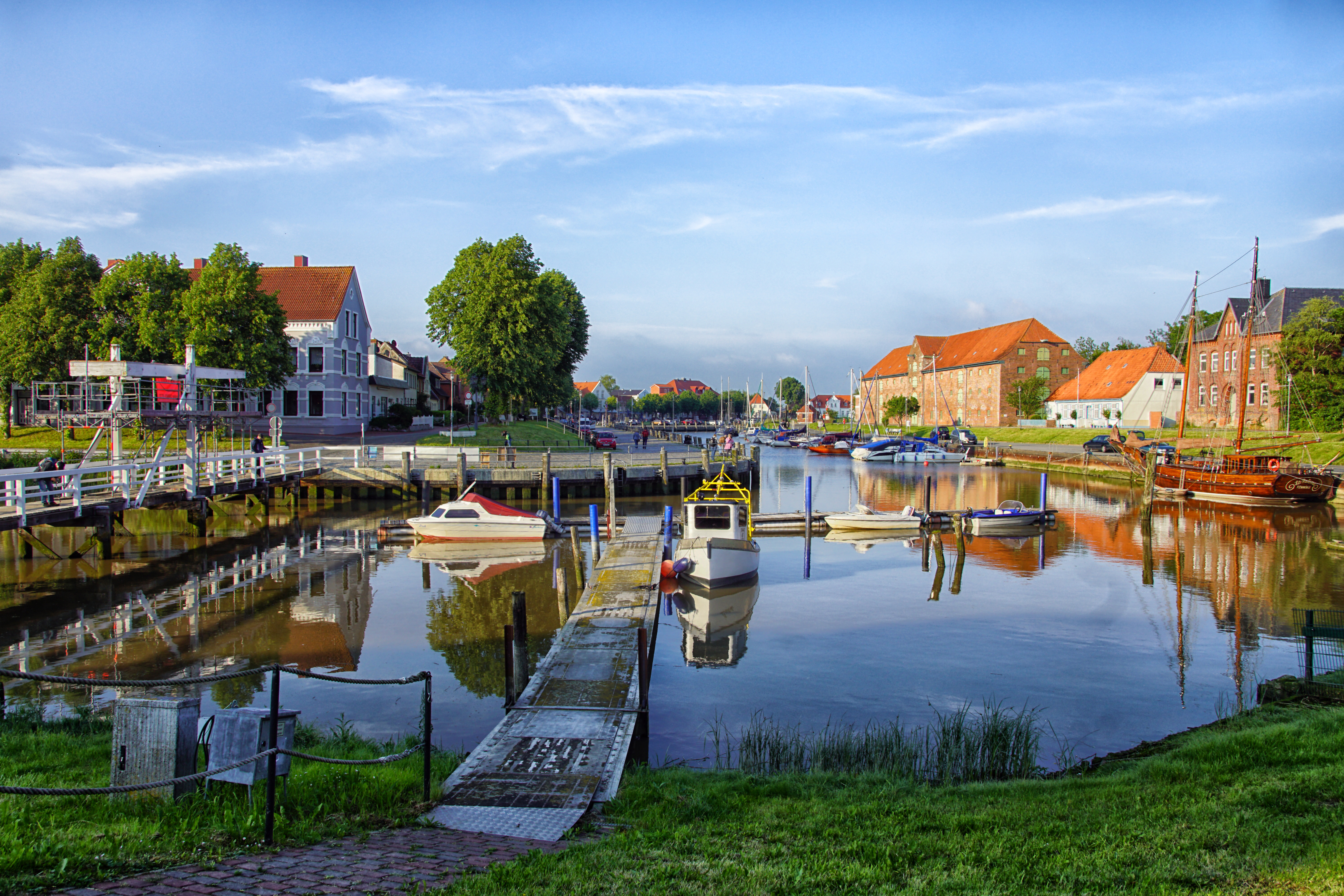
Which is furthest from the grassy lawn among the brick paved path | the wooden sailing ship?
the brick paved path

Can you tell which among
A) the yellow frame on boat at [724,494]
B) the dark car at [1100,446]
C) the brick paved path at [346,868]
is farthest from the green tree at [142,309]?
the dark car at [1100,446]

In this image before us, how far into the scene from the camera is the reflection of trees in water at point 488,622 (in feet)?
48.2

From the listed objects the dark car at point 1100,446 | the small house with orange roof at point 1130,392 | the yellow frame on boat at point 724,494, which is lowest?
the yellow frame on boat at point 724,494

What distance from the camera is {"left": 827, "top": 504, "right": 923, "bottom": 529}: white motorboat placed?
32.3 m

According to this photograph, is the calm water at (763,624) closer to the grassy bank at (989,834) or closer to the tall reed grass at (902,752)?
the tall reed grass at (902,752)

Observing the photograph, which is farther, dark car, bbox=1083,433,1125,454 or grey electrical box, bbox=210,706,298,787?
dark car, bbox=1083,433,1125,454

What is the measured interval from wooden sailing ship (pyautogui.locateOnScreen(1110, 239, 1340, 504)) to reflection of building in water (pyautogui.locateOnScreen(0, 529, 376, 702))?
3655cm

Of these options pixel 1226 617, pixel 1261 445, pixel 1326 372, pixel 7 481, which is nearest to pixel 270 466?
pixel 7 481

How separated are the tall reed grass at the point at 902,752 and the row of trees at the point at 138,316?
133ft

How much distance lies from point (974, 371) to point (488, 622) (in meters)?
99.2

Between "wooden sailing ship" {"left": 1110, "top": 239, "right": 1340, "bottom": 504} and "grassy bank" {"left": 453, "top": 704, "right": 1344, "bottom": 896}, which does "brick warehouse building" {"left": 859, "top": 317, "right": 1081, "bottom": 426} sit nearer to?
"wooden sailing ship" {"left": 1110, "top": 239, "right": 1340, "bottom": 504}

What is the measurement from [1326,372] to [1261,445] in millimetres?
6228

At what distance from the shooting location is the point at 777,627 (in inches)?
733

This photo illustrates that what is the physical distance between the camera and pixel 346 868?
5633mm
